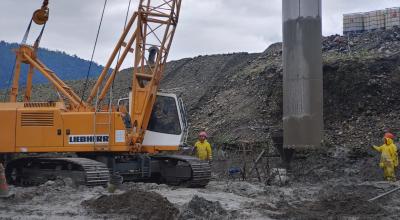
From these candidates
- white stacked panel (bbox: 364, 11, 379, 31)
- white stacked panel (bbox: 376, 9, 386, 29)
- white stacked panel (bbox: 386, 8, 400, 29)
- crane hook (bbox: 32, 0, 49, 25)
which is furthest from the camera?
white stacked panel (bbox: 364, 11, 379, 31)

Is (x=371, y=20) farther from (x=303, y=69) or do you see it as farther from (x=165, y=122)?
(x=165, y=122)

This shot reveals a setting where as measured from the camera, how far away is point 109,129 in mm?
12992

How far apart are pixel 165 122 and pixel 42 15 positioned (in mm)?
4112

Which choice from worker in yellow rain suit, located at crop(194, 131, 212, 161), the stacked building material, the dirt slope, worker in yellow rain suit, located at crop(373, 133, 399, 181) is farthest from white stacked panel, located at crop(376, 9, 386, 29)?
worker in yellow rain suit, located at crop(194, 131, 212, 161)

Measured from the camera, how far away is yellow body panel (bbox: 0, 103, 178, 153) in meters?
13.0

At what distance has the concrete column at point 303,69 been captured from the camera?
57.3ft

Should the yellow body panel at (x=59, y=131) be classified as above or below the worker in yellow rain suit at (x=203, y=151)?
above

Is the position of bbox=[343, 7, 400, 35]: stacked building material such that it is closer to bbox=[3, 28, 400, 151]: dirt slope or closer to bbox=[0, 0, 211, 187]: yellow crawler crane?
bbox=[3, 28, 400, 151]: dirt slope

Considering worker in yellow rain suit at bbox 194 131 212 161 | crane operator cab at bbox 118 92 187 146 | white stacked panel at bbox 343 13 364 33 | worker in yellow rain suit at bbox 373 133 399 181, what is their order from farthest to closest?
1. white stacked panel at bbox 343 13 364 33
2. worker in yellow rain suit at bbox 194 131 212 161
3. worker in yellow rain suit at bbox 373 133 399 181
4. crane operator cab at bbox 118 92 187 146

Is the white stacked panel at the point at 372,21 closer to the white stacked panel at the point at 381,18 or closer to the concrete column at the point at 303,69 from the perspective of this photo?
the white stacked panel at the point at 381,18

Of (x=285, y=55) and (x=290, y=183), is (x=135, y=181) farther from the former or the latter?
(x=285, y=55)

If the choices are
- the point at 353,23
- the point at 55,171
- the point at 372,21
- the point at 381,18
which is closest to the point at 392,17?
the point at 381,18

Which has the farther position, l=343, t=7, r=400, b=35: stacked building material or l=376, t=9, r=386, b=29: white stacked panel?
l=376, t=9, r=386, b=29: white stacked panel

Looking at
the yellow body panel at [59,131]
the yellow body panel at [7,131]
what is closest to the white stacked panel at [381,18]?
the yellow body panel at [59,131]
